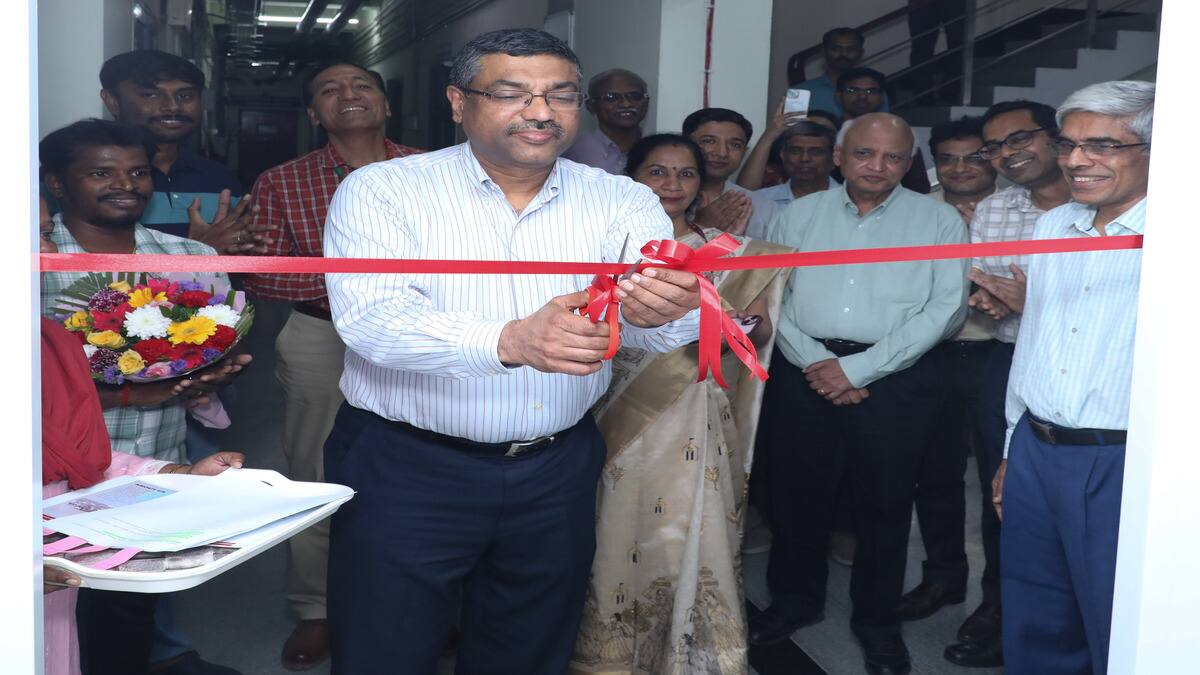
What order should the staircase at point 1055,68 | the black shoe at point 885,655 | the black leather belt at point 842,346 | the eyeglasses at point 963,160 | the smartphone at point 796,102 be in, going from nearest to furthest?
the black shoe at point 885,655 → the black leather belt at point 842,346 → the eyeglasses at point 963,160 → the smartphone at point 796,102 → the staircase at point 1055,68

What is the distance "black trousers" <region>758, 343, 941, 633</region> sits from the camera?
304cm

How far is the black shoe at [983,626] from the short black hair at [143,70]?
2.85 meters

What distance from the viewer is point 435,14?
10.6 meters

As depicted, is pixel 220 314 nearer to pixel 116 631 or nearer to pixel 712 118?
pixel 116 631

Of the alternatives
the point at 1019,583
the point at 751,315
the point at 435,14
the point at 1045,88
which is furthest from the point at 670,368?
the point at 435,14

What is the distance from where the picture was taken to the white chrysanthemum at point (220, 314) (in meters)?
2.38

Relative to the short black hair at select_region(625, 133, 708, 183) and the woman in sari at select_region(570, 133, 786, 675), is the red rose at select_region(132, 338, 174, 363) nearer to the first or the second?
the woman in sari at select_region(570, 133, 786, 675)

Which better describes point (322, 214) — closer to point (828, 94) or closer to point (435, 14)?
point (828, 94)

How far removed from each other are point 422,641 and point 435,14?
944cm

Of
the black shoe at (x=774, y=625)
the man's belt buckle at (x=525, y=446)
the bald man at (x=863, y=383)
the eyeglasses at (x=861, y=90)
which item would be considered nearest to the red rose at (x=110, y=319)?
the man's belt buckle at (x=525, y=446)

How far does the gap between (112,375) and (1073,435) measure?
1.97 meters

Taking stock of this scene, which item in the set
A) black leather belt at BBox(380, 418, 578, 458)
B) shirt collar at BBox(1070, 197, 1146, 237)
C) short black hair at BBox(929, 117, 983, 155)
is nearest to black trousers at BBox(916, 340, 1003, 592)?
short black hair at BBox(929, 117, 983, 155)

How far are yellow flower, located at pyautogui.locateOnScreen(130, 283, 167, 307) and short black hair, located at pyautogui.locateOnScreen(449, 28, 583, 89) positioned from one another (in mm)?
875

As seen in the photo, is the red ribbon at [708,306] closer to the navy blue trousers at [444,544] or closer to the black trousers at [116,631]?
the navy blue trousers at [444,544]
